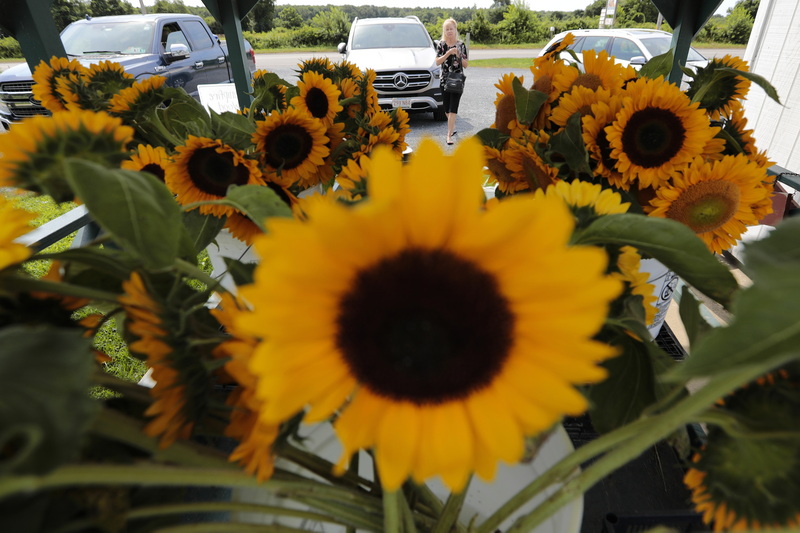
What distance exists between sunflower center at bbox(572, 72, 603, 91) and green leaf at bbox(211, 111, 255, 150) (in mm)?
334

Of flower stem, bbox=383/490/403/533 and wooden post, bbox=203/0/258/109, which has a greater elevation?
wooden post, bbox=203/0/258/109

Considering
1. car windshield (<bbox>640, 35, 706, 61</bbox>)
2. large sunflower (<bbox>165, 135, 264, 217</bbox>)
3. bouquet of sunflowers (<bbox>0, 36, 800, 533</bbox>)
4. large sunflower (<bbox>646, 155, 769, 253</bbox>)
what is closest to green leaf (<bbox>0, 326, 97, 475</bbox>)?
bouquet of sunflowers (<bbox>0, 36, 800, 533</bbox>)

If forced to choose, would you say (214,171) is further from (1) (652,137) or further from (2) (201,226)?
(1) (652,137)

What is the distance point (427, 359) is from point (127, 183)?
122mm

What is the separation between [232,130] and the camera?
500 mm

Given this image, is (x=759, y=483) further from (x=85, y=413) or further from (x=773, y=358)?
(x=85, y=413)

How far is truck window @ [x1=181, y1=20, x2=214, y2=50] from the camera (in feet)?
11.3

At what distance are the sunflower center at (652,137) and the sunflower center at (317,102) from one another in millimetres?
353

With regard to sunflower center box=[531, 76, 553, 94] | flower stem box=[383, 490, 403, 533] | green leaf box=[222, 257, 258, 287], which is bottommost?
flower stem box=[383, 490, 403, 533]

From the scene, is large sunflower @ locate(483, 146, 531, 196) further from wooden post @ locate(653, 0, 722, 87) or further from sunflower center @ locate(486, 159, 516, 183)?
wooden post @ locate(653, 0, 722, 87)

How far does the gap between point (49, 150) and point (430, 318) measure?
16 centimetres

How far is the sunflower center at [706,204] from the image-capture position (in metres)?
0.42

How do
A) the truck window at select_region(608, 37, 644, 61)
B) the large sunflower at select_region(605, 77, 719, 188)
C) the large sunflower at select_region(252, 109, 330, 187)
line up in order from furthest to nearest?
the truck window at select_region(608, 37, 644, 61) → the large sunflower at select_region(252, 109, 330, 187) → the large sunflower at select_region(605, 77, 719, 188)

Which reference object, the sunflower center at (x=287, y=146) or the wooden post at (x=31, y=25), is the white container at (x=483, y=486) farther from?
the wooden post at (x=31, y=25)
